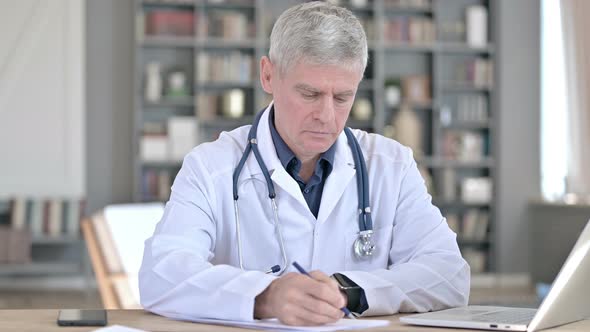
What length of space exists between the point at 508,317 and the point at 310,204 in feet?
2.10

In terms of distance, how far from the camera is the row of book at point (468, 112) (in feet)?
29.9

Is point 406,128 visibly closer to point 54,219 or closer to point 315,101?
point 54,219

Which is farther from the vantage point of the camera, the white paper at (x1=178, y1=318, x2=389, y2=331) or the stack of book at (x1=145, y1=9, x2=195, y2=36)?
the stack of book at (x1=145, y1=9, x2=195, y2=36)

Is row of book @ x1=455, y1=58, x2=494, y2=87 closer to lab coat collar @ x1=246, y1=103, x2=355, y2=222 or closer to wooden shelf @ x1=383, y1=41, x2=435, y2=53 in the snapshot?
wooden shelf @ x1=383, y1=41, x2=435, y2=53

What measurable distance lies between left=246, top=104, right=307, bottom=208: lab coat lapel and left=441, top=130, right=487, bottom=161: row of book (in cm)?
700

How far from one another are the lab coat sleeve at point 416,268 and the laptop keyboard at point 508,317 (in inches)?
7.3

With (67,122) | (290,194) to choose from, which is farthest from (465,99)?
(290,194)

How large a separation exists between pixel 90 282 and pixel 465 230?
138 inches

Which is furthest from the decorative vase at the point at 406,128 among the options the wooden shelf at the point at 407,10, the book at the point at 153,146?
the book at the point at 153,146

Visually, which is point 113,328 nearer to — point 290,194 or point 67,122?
point 290,194

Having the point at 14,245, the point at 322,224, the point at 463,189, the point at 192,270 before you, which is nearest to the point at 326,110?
the point at 322,224

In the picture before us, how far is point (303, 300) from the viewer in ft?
5.47

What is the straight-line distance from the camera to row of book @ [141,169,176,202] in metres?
8.61

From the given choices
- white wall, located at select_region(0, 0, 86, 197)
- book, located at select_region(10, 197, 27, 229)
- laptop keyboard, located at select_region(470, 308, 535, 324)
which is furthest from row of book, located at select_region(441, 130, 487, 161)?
laptop keyboard, located at select_region(470, 308, 535, 324)
